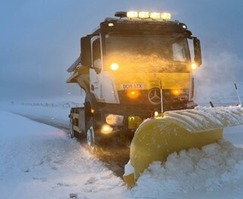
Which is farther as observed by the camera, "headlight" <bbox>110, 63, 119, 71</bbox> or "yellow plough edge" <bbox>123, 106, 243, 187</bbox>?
"headlight" <bbox>110, 63, 119, 71</bbox>

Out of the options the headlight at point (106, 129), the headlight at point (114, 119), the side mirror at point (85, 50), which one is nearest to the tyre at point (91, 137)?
the headlight at point (106, 129)

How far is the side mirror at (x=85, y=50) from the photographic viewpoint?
785cm

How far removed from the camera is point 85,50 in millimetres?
7941

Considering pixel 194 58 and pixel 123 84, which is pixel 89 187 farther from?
pixel 194 58

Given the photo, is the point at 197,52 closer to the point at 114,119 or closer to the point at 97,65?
the point at 97,65

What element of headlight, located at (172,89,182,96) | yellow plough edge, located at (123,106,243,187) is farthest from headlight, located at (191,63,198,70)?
yellow plough edge, located at (123,106,243,187)

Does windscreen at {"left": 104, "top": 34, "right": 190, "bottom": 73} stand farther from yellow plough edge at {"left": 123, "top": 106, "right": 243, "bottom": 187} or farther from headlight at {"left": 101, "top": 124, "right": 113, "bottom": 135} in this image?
yellow plough edge at {"left": 123, "top": 106, "right": 243, "bottom": 187}

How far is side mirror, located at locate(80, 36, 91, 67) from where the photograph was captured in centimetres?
785

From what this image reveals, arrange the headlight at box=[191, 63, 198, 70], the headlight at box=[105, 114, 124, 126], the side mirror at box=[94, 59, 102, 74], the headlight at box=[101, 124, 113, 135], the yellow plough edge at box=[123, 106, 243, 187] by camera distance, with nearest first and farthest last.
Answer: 1. the yellow plough edge at box=[123, 106, 243, 187]
2. the headlight at box=[105, 114, 124, 126]
3. the headlight at box=[101, 124, 113, 135]
4. the side mirror at box=[94, 59, 102, 74]
5. the headlight at box=[191, 63, 198, 70]

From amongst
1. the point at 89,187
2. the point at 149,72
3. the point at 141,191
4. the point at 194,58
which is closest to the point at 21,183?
the point at 89,187

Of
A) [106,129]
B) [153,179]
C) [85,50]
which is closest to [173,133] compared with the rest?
[153,179]

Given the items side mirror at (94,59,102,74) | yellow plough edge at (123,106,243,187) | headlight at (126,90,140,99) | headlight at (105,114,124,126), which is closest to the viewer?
yellow plough edge at (123,106,243,187)

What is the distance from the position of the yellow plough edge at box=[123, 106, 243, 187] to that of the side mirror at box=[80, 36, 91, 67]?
302cm

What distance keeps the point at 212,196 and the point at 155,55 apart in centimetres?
401
